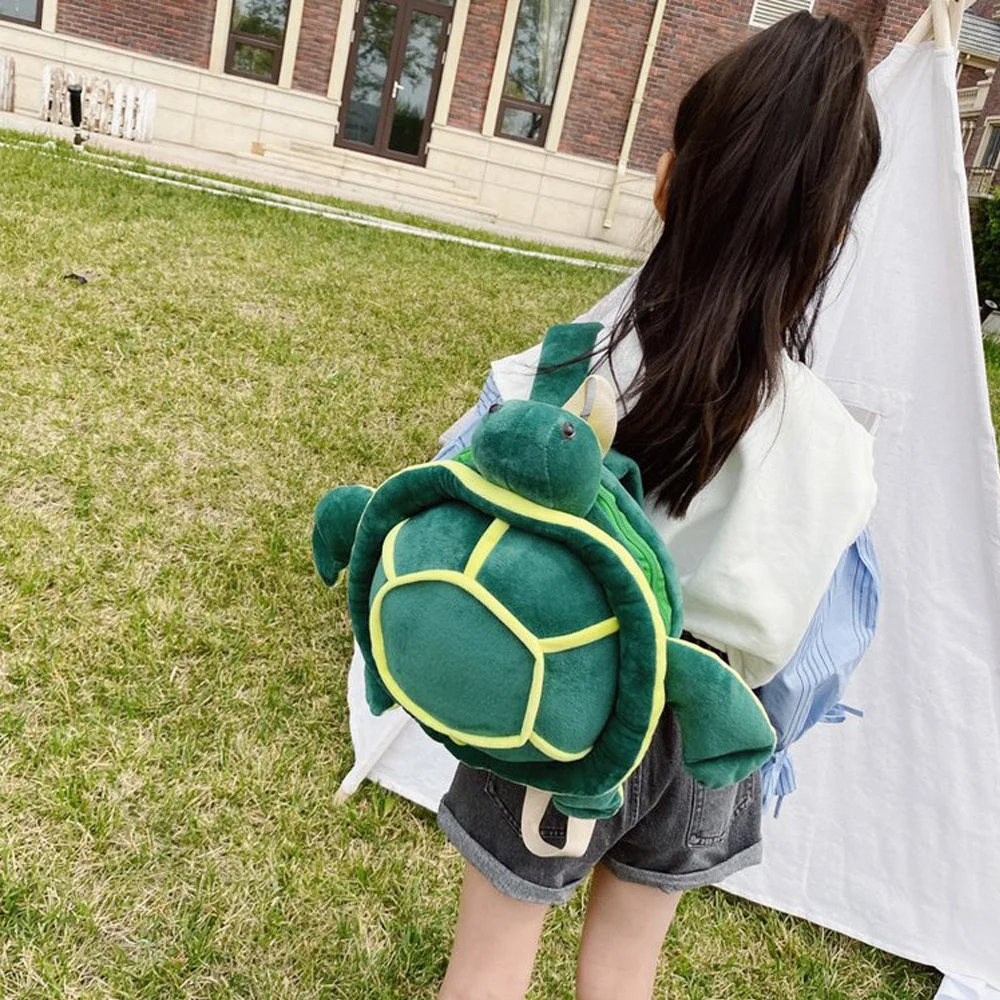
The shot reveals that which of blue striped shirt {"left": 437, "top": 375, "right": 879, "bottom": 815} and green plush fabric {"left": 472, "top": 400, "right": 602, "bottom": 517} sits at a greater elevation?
green plush fabric {"left": 472, "top": 400, "right": 602, "bottom": 517}

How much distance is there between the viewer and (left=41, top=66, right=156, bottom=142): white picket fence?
42.9ft

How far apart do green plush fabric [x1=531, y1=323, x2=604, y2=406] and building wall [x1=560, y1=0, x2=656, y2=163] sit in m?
15.0

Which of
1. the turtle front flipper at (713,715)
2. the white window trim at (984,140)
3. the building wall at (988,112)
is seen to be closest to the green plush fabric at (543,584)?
the turtle front flipper at (713,715)

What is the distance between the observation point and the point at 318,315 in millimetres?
5516

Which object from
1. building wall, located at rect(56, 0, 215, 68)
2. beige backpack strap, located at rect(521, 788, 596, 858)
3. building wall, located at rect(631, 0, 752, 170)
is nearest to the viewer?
beige backpack strap, located at rect(521, 788, 596, 858)

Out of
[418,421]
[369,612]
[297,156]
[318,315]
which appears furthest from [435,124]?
[369,612]

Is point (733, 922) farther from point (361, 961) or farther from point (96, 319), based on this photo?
point (96, 319)

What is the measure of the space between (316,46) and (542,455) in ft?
51.4

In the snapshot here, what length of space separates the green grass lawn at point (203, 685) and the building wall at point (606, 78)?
37.1ft

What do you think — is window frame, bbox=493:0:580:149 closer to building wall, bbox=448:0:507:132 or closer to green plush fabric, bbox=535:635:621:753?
building wall, bbox=448:0:507:132

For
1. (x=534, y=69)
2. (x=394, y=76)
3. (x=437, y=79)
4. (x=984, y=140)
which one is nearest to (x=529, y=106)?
(x=534, y=69)

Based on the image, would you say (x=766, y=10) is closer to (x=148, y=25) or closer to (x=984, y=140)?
(x=148, y=25)

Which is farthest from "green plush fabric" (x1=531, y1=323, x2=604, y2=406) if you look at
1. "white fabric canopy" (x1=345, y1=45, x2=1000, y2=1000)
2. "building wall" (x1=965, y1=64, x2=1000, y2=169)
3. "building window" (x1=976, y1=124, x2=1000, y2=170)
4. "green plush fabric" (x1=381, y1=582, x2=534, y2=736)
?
"building window" (x1=976, y1=124, x2=1000, y2=170)

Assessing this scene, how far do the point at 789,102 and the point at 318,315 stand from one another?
455 cm
